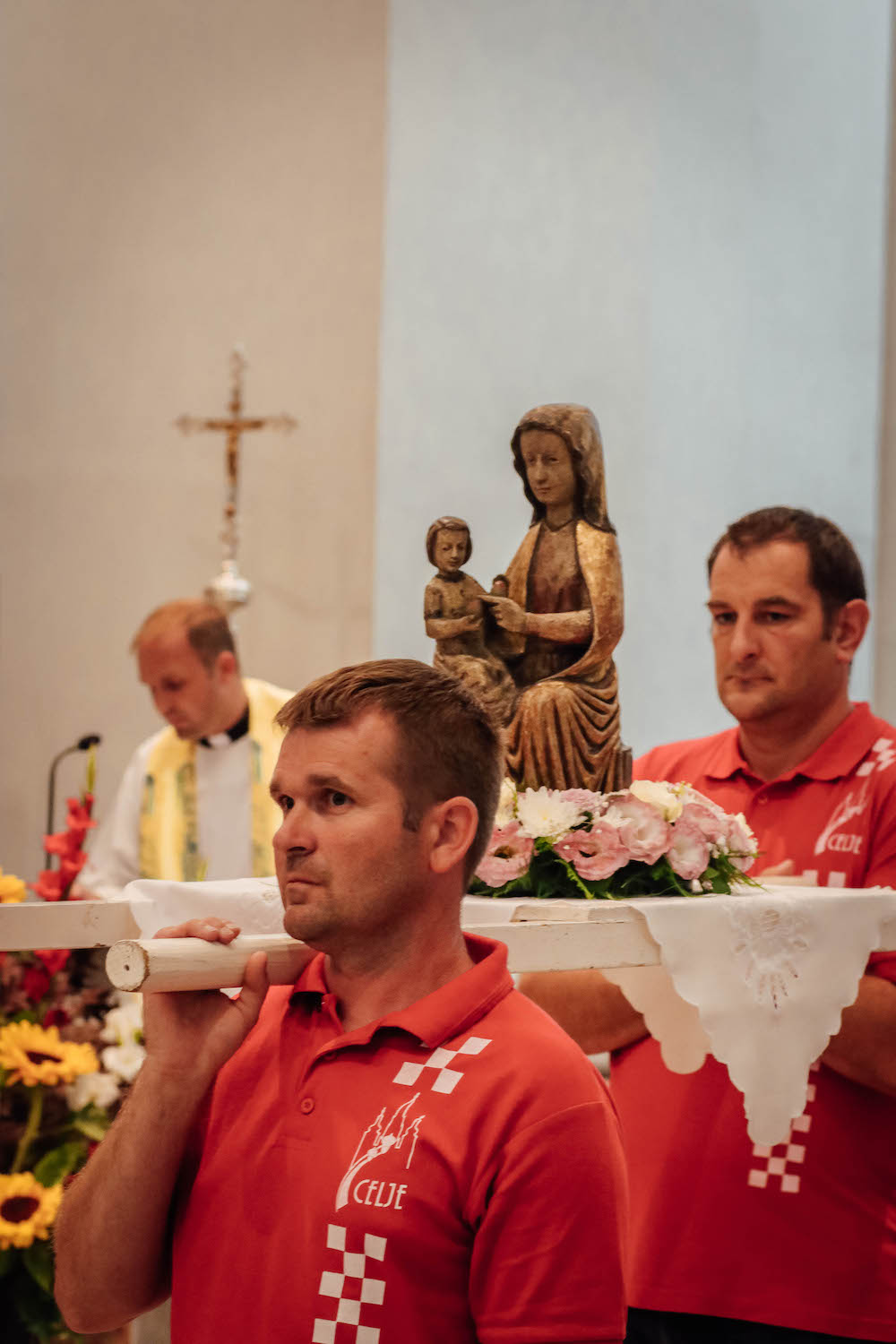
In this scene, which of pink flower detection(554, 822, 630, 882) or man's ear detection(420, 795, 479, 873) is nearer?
man's ear detection(420, 795, 479, 873)

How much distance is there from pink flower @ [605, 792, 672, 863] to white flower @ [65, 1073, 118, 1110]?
1894 millimetres

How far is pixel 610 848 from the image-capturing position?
2.47m

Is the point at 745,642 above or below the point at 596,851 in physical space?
above

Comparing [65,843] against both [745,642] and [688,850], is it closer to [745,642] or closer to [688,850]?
[745,642]

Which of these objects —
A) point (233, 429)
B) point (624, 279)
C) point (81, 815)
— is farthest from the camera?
point (233, 429)

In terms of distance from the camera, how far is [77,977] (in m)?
4.05

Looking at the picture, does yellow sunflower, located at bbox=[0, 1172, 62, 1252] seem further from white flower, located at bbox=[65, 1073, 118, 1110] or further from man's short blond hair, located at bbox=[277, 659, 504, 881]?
man's short blond hair, located at bbox=[277, 659, 504, 881]

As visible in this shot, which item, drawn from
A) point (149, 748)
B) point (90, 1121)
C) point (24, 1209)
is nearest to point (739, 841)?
point (90, 1121)

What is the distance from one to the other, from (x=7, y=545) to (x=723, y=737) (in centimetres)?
541

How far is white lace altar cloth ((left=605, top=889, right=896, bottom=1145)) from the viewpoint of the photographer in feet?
7.67

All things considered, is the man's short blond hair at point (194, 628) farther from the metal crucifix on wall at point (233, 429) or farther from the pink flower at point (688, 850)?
the pink flower at point (688, 850)

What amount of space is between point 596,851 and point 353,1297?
3.29 ft

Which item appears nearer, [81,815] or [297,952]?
[297,952]

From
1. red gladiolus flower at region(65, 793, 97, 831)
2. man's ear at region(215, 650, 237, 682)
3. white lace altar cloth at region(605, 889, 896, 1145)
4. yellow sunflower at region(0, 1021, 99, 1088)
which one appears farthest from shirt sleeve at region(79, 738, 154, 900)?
white lace altar cloth at region(605, 889, 896, 1145)
